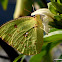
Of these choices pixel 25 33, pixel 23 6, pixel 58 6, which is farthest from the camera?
pixel 23 6

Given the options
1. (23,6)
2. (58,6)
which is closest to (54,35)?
(58,6)

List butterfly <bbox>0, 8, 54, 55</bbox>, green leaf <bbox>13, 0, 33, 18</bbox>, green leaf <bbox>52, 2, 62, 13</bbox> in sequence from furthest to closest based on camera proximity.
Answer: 1. green leaf <bbox>13, 0, 33, 18</bbox>
2. butterfly <bbox>0, 8, 54, 55</bbox>
3. green leaf <bbox>52, 2, 62, 13</bbox>

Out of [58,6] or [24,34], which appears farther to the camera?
[24,34]

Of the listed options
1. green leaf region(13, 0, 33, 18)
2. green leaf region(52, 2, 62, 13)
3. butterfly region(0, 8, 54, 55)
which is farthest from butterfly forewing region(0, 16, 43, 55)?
green leaf region(13, 0, 33, 18)

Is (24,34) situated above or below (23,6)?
below

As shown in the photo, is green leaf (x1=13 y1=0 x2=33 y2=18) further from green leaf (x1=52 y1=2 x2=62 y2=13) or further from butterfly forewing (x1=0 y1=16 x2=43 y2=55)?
green leaf (x1=52 y1=2 x2=62 y2=13)

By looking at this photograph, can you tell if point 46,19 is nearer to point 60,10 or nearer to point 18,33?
point 60,10

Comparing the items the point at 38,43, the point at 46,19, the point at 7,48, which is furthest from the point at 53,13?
the point at 7,48

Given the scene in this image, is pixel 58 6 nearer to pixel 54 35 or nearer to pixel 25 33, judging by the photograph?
pixel 54 35

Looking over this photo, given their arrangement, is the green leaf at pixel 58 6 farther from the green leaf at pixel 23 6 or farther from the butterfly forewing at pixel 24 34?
the green leaf at pixel 23 6

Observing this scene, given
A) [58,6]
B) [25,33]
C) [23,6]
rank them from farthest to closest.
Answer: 1. [23,6]
2. [25,33]
3. [58,6]
